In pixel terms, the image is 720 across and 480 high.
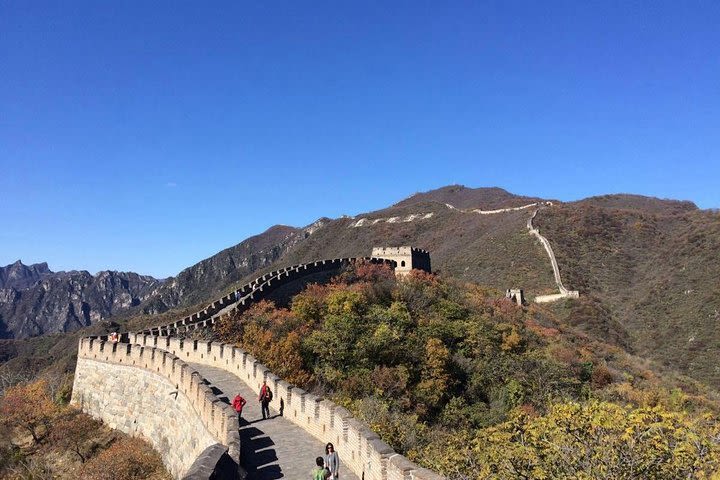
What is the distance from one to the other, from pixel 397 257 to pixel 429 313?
12955mm

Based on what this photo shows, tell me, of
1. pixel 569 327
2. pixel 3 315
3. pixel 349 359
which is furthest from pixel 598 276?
pixel 3 315

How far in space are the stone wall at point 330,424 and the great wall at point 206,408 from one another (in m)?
0.02

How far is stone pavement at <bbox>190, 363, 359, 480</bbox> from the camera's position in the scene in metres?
9.21

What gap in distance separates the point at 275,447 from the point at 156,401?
8280mm

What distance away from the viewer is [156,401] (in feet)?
55.9

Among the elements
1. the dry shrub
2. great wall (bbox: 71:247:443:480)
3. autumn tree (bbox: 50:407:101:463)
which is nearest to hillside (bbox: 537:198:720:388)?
great wall (bbox: 71:247:443:480)

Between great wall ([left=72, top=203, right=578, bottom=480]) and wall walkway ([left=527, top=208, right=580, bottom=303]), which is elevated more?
wall walkway ([left=527, top=208, right=580, bottom=303])

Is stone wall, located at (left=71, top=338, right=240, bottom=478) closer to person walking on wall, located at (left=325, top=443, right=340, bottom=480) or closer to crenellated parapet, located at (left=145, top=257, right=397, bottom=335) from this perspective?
person walking on wall, located at (left=325, top=443, right=340, bottom=480)

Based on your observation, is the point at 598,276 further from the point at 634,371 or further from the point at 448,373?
the point at 448,373

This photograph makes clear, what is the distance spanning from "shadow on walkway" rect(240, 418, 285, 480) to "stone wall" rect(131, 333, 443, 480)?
3.31 ft

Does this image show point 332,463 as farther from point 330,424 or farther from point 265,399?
point 265,399

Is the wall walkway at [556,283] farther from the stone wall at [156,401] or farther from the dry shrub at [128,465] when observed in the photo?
the dry shrub at [128,465]

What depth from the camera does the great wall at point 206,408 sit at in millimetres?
8151

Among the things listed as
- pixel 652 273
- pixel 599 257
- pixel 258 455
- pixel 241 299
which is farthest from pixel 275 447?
pixel 599 257
